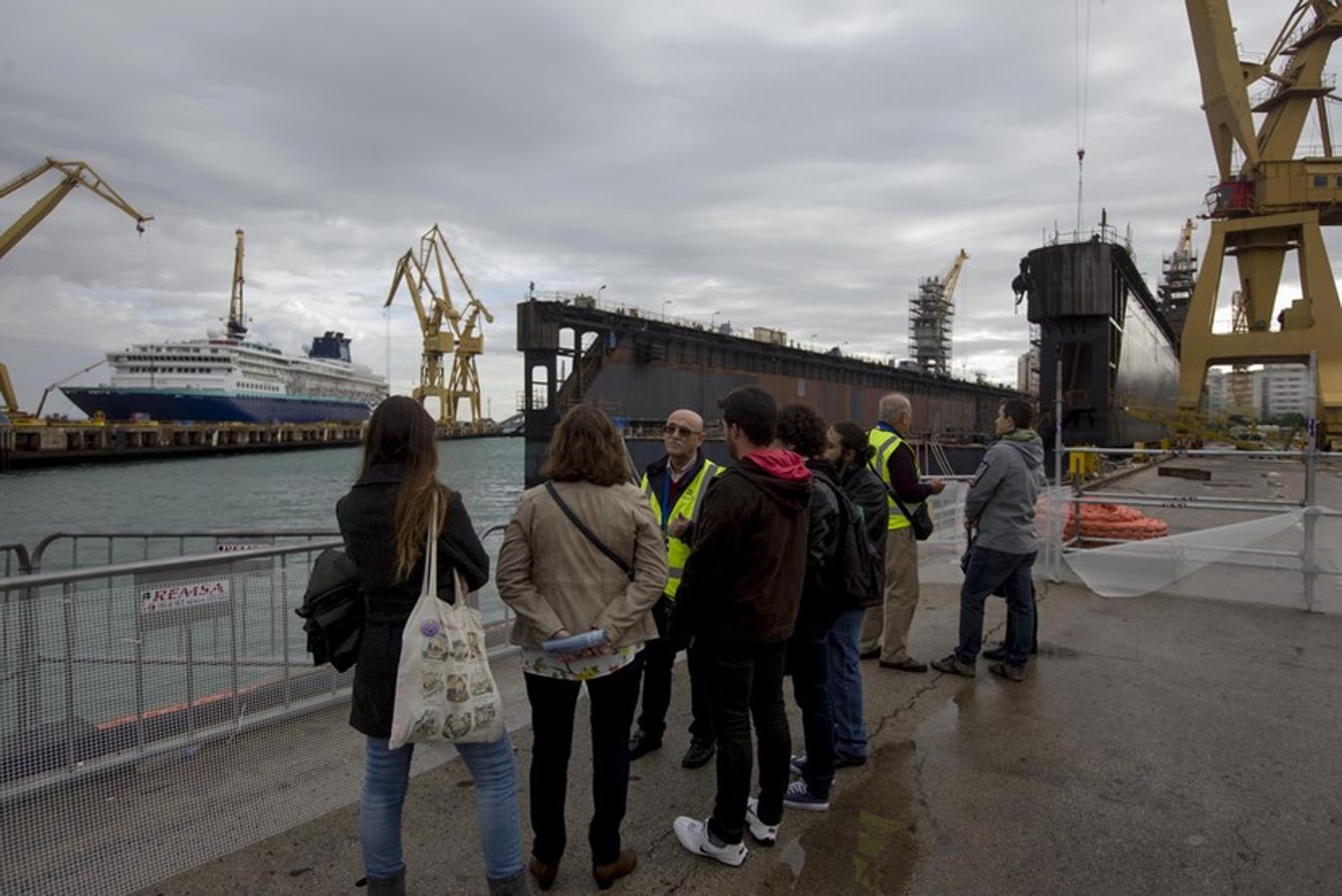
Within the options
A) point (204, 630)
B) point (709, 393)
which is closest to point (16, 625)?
point (204, 630)

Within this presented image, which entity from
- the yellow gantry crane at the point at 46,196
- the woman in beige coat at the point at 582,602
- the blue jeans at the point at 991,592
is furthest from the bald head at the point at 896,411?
the yellow gantry crane at the point at 46,196

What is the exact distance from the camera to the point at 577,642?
239 centimetres

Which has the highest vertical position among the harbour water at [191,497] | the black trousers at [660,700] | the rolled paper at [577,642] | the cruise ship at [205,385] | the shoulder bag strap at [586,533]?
the cruise ship at [205,385]

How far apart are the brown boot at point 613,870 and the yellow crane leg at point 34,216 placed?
228ft

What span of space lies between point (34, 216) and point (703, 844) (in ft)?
234

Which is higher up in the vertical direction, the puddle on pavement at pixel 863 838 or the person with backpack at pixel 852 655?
the person with backpack at pixel 852 655

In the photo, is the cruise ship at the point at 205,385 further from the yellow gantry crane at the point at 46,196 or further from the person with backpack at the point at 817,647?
the person with backpack at the point at 817,647

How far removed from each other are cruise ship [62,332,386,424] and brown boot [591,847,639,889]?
78369 mm

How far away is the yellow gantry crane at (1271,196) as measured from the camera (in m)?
29.7

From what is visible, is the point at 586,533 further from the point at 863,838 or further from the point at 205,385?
the point at 205,385

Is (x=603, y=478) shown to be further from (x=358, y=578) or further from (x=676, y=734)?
(x=676, y=734)

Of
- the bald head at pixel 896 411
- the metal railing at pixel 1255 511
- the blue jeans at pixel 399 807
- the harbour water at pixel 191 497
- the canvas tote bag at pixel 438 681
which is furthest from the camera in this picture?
the harbour water at pixel 191 497

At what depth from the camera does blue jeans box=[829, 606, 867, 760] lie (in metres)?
3.52

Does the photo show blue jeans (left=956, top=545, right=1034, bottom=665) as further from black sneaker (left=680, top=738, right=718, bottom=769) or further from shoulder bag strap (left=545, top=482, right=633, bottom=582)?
shoulder bag strap (left=545, top=482, right=633, bottom=582)
